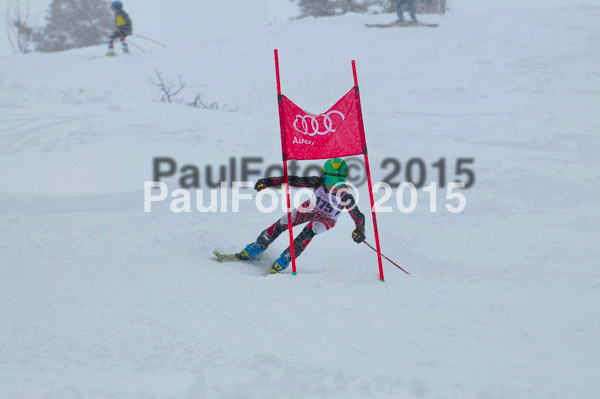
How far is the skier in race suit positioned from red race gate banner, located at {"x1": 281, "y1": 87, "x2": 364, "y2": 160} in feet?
0.47

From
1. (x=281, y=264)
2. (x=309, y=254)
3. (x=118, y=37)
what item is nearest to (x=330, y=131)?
(x=281, y=264)

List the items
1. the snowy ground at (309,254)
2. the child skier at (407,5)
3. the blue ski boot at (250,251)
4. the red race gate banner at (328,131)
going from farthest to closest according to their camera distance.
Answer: the child skier at (407,5), the blue ski boot at (250,251), the red race gate banner at (328,131), the snowy ground at (309,254)

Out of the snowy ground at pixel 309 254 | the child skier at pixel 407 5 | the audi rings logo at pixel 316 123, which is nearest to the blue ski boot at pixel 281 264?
the snowy ground at pixel 309 254

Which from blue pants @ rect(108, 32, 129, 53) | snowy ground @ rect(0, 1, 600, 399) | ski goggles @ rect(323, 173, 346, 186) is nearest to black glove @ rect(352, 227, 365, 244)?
snowy ground @ rect(0, 1, 600, 399)

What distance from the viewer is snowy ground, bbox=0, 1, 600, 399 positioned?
277 cm

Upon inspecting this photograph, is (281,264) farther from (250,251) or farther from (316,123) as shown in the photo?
(316,123)

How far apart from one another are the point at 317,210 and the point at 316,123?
92 cm

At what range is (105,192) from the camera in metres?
6.83

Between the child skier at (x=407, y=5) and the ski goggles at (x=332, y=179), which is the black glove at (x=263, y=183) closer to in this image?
the ski goggles at (x=332, y=179)

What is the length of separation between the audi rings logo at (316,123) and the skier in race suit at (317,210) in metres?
0.32

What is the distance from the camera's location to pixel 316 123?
520 centimetres

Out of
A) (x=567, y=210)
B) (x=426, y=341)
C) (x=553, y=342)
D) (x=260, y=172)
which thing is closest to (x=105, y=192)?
(x=260, y=172)

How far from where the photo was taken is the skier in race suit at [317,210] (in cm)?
522

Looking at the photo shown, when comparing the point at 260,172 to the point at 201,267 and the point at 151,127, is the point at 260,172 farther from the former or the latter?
the point at 201,267
